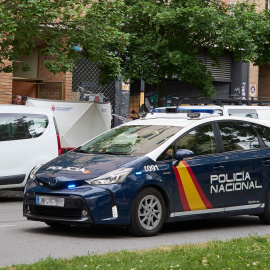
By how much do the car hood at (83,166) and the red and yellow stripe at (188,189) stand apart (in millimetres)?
659

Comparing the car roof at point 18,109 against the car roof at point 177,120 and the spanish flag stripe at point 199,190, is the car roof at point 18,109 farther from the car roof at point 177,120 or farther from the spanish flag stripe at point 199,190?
the spanish flag stripe at point 199,190

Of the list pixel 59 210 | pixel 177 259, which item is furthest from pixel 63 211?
pixel 177 259

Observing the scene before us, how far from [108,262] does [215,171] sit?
336 centimetres

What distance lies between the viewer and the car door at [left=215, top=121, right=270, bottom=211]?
10.1m

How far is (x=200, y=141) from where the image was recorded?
10055 millimetres

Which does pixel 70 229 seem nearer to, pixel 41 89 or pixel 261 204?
pixel 261 204

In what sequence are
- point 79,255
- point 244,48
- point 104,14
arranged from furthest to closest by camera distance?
1. point 244,48
2. point 104,14
3. point 79,255

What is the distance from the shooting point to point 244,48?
18609 millimetres

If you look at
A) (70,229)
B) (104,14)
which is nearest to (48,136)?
(104,14)

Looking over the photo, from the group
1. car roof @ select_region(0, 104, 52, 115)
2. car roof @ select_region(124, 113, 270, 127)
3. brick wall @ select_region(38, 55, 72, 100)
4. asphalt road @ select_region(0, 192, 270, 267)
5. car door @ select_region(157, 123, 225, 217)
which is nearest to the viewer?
asphalt road @ select_region(0, 192, 270, 267)

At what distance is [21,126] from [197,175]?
5.26 m

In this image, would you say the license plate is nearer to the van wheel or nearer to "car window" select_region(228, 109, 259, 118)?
the van wheel

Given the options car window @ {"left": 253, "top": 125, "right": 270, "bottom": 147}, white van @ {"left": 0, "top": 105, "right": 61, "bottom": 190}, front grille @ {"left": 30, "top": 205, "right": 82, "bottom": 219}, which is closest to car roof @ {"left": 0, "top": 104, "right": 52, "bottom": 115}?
white van @ {"left": 0, "top": 105, "right": 61, "bottom": 190}

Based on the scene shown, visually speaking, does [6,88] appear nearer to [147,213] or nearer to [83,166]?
[83,166]
